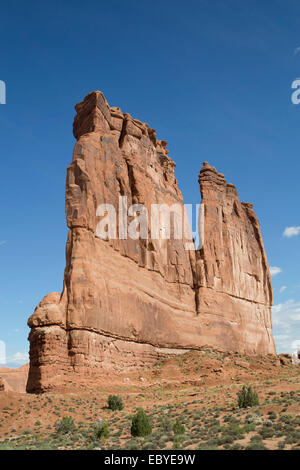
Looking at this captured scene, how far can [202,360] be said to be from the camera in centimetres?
4038

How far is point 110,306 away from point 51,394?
8.44 m

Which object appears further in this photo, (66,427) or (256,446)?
(66,427)

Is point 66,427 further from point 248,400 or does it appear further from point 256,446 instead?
point 256,446

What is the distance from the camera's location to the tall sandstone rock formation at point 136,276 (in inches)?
1171

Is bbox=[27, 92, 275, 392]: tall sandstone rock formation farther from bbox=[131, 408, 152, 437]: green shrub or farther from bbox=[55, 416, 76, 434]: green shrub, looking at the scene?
bbox=[131, 408, 152, 437]: green shrub

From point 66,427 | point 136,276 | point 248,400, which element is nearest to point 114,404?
point 66,427

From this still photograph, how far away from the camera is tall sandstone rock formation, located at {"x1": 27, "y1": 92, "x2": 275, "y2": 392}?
2975 centimetres

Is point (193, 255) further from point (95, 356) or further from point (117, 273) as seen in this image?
point (95, 356)

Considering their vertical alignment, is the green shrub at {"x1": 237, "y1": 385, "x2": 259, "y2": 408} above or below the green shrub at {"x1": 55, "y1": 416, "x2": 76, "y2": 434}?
above

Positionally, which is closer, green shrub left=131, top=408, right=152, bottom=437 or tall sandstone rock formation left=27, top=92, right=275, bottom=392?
green shrub left=131, top=408, right=152, bottom=437

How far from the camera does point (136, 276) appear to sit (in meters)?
38.0

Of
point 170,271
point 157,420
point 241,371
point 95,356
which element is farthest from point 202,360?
point 157,420

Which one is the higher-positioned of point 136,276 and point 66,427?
point 136,276

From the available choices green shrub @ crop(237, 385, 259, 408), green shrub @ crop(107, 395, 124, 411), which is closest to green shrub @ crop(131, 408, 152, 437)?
green shrub @ crop(237, 385, 259, 408)
